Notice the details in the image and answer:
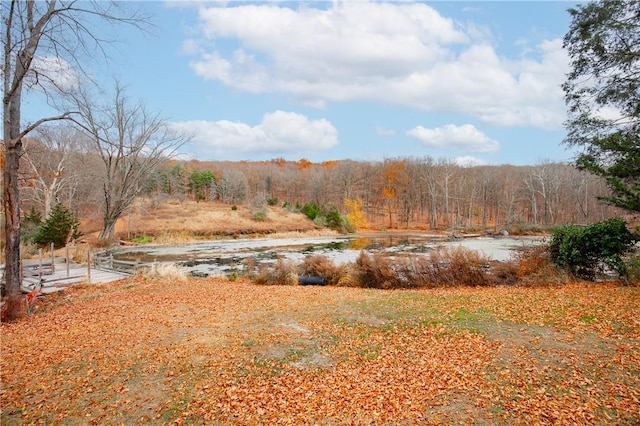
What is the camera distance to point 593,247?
39.4 feet

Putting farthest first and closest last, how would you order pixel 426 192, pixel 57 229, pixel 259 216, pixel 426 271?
pixel 426 192 < pixel 259 216 < pixel 57 229 < pixel 426 271

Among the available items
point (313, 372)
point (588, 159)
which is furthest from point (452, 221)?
point (313, 372)

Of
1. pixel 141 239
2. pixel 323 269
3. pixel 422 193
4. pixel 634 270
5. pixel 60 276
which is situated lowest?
pixel 141 239

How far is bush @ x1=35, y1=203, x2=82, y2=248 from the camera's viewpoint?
22.9 metres

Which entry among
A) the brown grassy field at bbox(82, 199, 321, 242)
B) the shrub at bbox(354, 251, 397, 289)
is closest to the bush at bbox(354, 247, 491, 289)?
the shrub at bbox(354, 251, 397, 289)

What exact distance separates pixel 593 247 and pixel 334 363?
11.0 m

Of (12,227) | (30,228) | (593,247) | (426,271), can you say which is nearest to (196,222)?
(30,228)

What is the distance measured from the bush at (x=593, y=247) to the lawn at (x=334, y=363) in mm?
2875

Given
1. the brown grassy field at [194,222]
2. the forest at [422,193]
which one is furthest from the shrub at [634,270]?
the brown grassy field at [194,222]

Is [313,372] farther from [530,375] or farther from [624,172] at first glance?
[624,172]

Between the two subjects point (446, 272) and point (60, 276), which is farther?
point (60, 276)

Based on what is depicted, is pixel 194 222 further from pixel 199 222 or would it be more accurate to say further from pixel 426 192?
pixel 426 192

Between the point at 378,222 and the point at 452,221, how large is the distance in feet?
40.5

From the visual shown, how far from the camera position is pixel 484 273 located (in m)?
13.6
